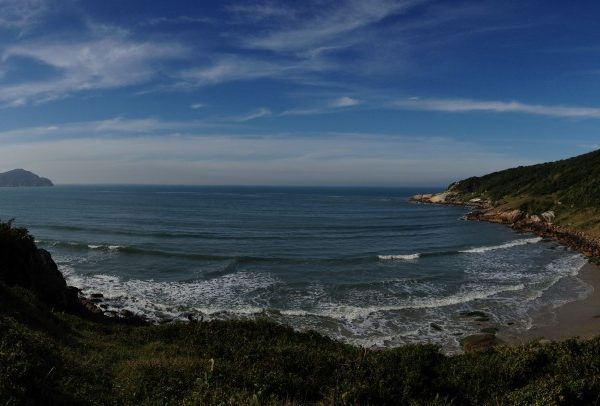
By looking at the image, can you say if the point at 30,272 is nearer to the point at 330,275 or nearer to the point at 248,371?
the point at 248,371

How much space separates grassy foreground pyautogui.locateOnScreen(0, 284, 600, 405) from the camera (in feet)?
24.0

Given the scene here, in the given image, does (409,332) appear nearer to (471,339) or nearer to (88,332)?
(471,339)

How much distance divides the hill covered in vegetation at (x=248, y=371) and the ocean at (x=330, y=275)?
366 inches

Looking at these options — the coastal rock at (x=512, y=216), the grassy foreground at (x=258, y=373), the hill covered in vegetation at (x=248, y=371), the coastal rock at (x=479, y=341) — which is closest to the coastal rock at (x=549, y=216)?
the coastal rock at (x=512, y=216)

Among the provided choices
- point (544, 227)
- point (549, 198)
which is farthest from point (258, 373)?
point (549, 198)

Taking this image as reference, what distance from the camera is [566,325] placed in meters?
22.9

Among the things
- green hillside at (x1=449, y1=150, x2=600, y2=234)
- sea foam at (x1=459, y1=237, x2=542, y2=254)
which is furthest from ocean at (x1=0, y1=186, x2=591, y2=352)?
green hillside at (x1=449, y1=150, x2=600, y2=234)

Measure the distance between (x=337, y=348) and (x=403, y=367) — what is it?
13.8ft

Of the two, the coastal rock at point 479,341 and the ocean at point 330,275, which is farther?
the ocean at point 330,275

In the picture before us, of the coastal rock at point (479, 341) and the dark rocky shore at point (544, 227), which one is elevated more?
the dark rocky shore at point (544, 227)

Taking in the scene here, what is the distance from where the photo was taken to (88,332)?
15203 mm

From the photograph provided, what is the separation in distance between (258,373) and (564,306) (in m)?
24.7

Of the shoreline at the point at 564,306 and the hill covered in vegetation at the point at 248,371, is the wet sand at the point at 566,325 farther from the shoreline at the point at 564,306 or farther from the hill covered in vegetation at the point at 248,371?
the hill covered in vegetation at the point at 248,371

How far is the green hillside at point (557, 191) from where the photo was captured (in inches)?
2331
